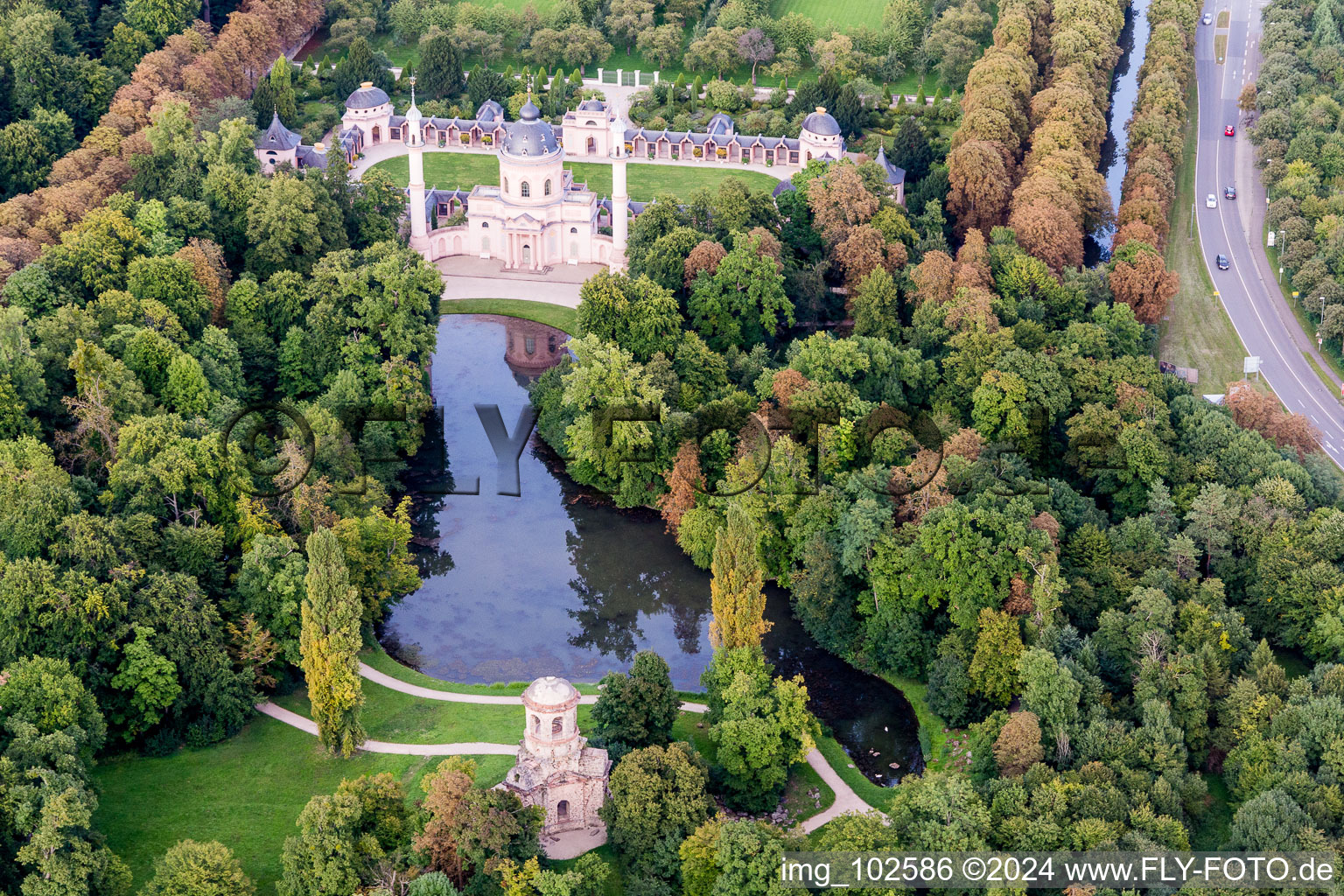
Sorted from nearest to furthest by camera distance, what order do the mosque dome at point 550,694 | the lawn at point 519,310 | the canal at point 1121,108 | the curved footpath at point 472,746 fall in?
the mosque dome at point 550,694, the curved footpath at point 472,746, the lawn at point 519,310, the canal at point 1121,108

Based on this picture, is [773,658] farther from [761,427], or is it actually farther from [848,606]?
[761,427]

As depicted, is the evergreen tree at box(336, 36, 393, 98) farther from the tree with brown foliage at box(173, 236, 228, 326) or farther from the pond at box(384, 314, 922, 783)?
the pond at box(384, 314, 922, 783)

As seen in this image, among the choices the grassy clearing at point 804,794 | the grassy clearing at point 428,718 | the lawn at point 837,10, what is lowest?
the grassy clearing at point 804,794

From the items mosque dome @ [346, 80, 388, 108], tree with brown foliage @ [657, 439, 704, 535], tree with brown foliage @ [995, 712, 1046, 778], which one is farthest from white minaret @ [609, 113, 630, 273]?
tree with brown foliage @ [995, 712, 1046, 778]

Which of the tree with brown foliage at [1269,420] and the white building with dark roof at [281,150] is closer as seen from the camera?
the tree with brown foliage at [1269,420]

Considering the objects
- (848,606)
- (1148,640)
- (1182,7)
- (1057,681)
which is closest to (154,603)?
(848,606)

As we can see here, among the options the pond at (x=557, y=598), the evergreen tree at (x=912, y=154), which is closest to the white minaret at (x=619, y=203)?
the pond at (x=557, y=598)

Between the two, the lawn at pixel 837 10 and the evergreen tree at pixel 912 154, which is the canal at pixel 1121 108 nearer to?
the evergreen tree at pixel 912 154

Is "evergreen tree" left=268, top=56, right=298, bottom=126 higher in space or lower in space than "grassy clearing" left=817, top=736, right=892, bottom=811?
higher
